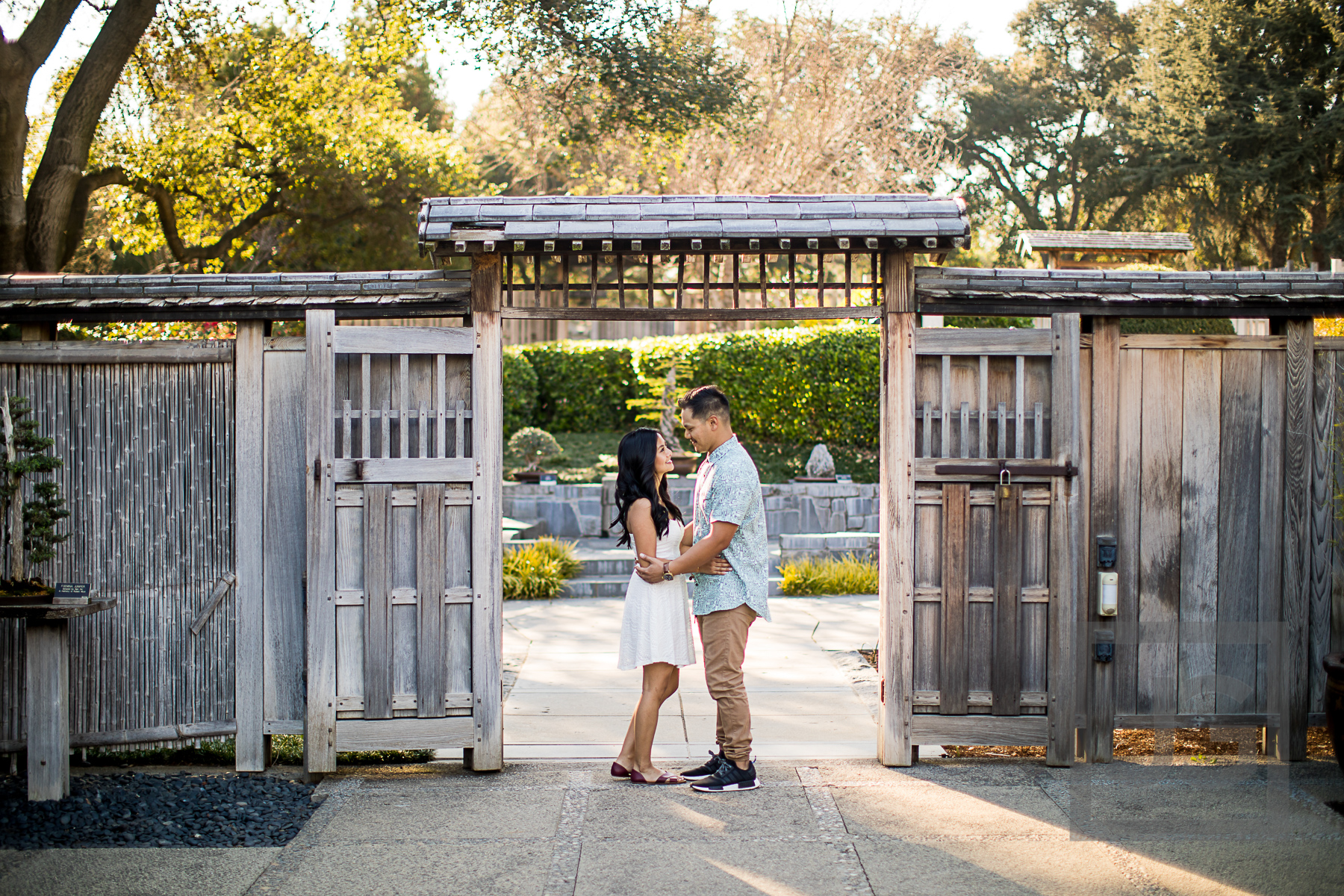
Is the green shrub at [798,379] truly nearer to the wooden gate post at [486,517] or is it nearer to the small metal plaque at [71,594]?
the wooden gate post at [486,517]

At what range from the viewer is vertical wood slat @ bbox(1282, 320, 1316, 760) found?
212 inches

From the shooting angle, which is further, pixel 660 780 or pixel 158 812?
pixel 660 780

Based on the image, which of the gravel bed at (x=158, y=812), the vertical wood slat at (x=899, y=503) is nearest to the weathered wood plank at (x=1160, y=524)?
the vertical wood slat at (x=899, y=503)

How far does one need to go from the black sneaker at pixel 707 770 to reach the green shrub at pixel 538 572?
5.20 meters

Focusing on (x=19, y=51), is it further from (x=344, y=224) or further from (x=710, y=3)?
(x=710, y=3)

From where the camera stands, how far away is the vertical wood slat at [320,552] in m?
5.08

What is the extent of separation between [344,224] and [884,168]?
10253 mm

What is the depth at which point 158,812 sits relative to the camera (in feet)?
15.3

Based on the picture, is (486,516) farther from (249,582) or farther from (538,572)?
(538,572)

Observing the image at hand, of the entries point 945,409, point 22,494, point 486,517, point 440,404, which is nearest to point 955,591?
point 945,409

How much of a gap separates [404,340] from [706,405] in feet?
4.99

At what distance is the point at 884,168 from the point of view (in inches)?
829

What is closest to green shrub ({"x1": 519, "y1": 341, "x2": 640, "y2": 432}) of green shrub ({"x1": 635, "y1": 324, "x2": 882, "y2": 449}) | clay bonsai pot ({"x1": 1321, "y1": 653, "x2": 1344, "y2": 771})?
green shrub ({"x1": 635, "y1": 324, "x2": 882, "y2": 449})

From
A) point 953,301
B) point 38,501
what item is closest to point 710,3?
point 953,301
